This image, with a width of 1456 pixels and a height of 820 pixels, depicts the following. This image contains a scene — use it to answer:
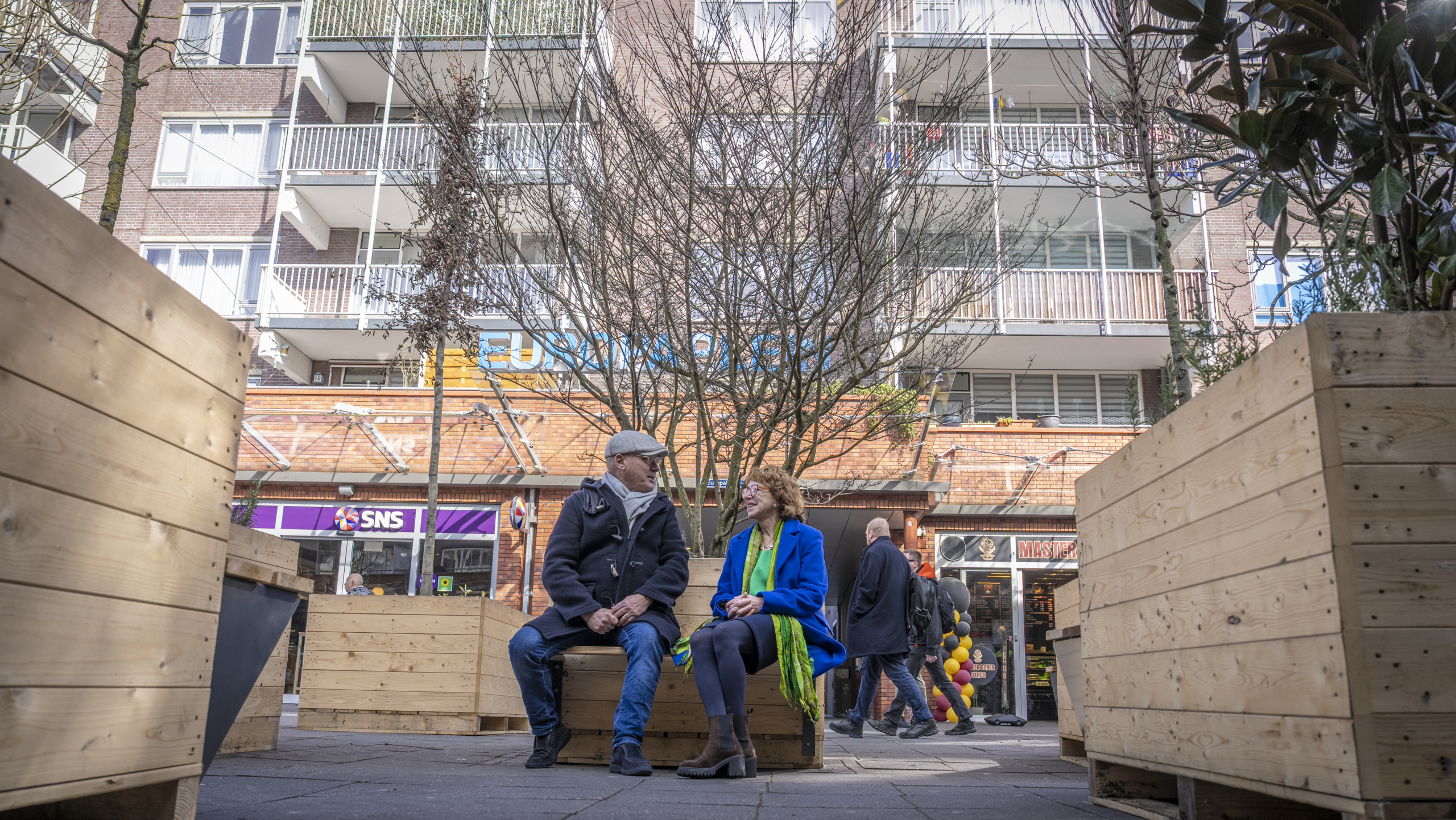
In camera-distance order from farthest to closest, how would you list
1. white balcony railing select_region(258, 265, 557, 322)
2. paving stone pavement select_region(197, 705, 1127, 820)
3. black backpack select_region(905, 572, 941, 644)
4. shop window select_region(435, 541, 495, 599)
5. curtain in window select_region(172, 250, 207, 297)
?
curtain in window select_region(172, 250, 207, 297), white balcony railing select_region(258, 265, 557, 322), shop window select_region(435, 541, 495, 599), black backpack select_region(905, 572, 941, 644), paving stone pavement select_region(197, 705, 1127, 820)

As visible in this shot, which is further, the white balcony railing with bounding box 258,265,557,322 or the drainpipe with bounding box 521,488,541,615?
the white balcony railing with bounding box 258,265,557,322

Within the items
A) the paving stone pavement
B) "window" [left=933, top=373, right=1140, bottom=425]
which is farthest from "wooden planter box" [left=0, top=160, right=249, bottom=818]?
"window" [left=933, top=373, right=1140, bottom=425]

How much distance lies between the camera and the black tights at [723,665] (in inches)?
190

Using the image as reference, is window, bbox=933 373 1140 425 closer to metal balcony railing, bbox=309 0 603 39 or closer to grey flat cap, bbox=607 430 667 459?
metal balcony railing, bbox=309 0 603 39

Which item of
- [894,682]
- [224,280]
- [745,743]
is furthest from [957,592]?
[224,280]

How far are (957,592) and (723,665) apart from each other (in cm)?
1078

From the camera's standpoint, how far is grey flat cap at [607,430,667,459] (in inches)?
217

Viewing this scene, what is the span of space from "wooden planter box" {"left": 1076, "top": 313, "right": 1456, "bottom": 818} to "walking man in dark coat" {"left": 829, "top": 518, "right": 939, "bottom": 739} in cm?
567

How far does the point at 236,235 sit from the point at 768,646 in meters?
19.8

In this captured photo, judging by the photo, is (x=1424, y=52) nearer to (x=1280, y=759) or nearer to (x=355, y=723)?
(x=1280, y=759)

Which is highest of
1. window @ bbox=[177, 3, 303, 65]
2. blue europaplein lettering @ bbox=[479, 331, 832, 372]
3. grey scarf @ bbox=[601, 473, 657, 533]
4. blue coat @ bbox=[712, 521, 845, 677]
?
window @ bbox=[177, 3, 303, 65]

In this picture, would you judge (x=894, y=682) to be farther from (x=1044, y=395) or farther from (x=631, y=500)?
(x=1044, y=395)

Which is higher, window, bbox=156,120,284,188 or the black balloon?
window, bbox=156,120,284,188

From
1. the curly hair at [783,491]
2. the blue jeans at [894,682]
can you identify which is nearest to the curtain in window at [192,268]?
the blue jeans at [894,682]
